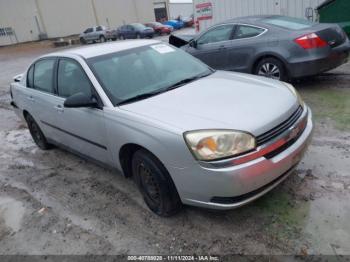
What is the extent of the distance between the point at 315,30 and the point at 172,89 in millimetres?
3696

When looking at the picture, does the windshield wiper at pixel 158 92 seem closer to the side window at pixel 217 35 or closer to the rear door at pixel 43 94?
the rear door at pixel 43 94

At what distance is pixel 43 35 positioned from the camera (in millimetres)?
36812

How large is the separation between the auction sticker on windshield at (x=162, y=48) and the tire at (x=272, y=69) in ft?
8.70

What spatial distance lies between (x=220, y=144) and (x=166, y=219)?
101 cm

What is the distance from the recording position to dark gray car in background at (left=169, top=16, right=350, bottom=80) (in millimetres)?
5520

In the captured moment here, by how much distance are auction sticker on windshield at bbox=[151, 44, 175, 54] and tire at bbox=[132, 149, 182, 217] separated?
1.54m

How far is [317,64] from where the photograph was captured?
216 inches

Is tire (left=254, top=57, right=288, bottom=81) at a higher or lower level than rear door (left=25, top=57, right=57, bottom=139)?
lower

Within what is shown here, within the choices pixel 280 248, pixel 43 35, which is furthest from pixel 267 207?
pixel 43 35

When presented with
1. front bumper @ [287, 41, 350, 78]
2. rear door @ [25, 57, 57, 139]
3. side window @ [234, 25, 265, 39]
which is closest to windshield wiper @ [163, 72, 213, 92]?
rear door @ [25, 57, 57, 139]

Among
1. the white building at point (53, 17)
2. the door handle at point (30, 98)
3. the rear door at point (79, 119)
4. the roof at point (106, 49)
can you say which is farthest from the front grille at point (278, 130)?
the white building at point (53, 17)

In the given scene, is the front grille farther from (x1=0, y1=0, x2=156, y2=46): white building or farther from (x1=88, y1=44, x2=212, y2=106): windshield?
(x1=0, y1=0, x2=156, y2=46): white building

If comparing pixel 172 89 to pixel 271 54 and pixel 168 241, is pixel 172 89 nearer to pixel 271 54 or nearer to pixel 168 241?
pixel 168 241

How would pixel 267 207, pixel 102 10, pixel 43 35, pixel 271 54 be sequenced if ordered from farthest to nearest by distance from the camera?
pixel 102 10 → pixel 43 35 → pixel 271 54 → pixel 267 207
